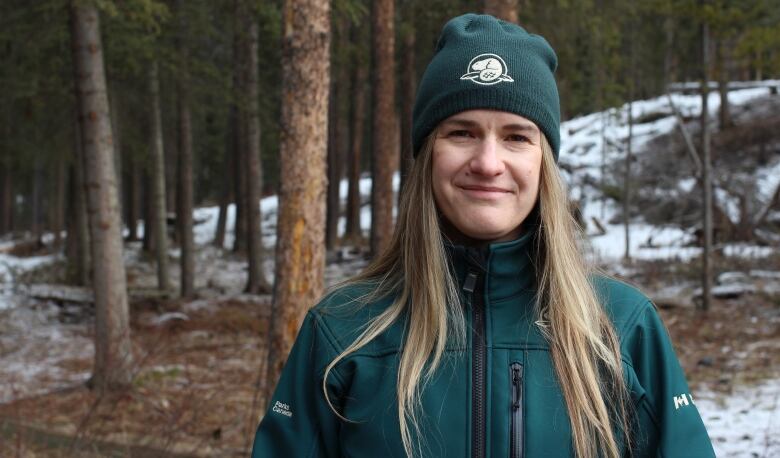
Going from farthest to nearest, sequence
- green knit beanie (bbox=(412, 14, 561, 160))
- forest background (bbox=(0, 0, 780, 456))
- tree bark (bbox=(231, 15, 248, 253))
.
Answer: tree bark (bbox=(231, 15, 248, 253)), forest background (bbox=(0, 0, 780, 456)), green knit beanie (bbox=(412, 14, 561, 160))

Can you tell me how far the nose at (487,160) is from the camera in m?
2.17

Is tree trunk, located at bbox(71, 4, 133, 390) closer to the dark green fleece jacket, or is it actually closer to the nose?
the dark green fleece jacket

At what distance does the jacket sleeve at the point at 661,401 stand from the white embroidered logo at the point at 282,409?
34.4 inches

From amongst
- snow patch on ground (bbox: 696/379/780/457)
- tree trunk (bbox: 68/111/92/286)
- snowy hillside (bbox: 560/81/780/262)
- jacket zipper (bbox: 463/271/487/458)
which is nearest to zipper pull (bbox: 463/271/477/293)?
jacket zipper (bbox: 463/271/487/458)

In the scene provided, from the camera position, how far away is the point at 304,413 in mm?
2189

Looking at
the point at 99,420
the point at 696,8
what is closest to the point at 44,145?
the point at 99,420

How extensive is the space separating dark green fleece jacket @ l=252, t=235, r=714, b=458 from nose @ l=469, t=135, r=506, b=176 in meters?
0.19

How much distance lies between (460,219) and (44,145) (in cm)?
1940

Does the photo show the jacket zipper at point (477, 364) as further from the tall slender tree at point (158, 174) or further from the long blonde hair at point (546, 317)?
the tall slender tree at point (158, 174)

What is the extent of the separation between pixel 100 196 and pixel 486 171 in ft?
28.3

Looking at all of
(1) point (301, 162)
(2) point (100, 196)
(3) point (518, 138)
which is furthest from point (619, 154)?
(3) point (518, 138)

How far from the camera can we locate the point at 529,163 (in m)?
2.25

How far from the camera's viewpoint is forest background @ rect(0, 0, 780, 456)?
6.90 metres

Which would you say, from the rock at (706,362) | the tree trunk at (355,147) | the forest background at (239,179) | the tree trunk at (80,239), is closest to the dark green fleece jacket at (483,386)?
the forest background at (239,179)
